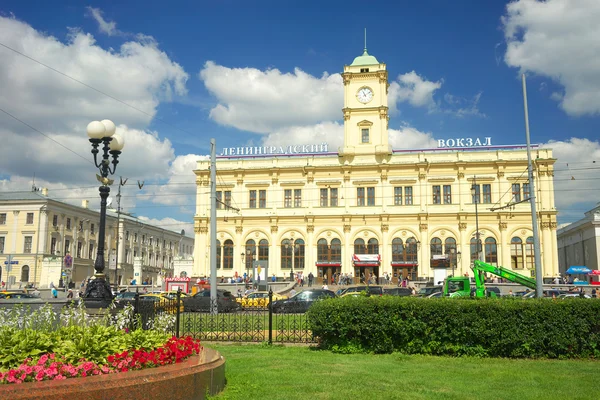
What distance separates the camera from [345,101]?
5712cm

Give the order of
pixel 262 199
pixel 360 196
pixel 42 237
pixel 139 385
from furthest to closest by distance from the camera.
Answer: pixel 42 237
pixel 262 199
pixel 360 196
pixel 139 385

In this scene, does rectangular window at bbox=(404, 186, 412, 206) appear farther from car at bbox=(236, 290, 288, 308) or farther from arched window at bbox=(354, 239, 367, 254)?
car at bbox=(236, 290, 288, 308)

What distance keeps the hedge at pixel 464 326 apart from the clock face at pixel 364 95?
4611 centimetres

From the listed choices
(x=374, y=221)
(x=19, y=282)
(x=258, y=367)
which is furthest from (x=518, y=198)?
(x=19, y=282)

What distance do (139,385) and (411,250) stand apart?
48.9m

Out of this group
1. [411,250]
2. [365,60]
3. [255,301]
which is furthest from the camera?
[365,60]

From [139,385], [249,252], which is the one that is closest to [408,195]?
[249,252]

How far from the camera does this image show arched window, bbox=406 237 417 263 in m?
52.9

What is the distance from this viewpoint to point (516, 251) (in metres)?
52.1

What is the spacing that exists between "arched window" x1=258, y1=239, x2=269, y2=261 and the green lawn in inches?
1705

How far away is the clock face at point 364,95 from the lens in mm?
56906

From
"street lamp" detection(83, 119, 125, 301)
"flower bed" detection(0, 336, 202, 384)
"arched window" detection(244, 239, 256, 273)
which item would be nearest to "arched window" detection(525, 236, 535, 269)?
"arched window" detection(244, 239, 256, 273)

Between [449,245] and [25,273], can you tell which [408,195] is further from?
[25,273]

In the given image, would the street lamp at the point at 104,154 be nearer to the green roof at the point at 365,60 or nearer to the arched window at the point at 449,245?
the arched window at the point at 449,245
